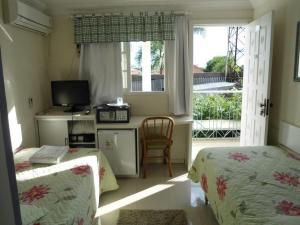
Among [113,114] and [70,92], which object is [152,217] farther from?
[70,92]

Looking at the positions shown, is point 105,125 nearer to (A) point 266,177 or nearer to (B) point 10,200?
(A) point 266,177

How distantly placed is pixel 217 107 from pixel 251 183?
11.3 ft

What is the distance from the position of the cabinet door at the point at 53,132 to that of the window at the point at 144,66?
3.46ft

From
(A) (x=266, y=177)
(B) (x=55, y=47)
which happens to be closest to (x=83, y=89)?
(B) (x=55, y=47)

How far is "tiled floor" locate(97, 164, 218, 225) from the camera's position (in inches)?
101

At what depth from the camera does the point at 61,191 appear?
1856mm

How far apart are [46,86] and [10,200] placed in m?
3.40

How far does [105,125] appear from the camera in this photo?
328 cm

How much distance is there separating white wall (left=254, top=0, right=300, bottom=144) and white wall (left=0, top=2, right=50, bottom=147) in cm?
287

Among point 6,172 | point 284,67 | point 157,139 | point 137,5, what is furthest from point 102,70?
point 6,172

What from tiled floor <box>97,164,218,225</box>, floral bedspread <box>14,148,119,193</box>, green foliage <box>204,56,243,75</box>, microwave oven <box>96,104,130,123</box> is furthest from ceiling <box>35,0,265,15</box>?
green foliage <box>204,56,243,75</box>

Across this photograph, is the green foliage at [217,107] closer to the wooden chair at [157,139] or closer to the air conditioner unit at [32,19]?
the wooden chair at [157,139]

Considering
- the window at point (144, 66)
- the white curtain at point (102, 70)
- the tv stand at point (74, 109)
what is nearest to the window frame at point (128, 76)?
the window at point (144, 66)

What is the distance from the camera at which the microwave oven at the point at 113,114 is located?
3312mm
